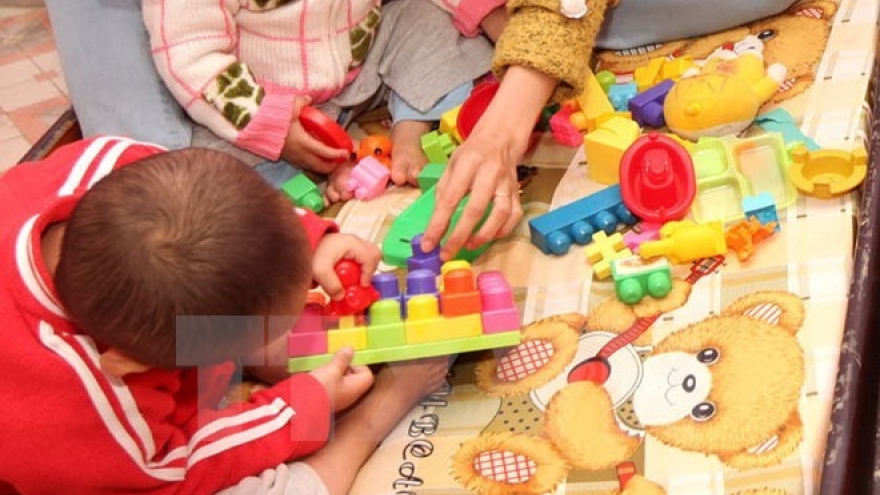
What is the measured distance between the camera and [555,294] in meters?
1.01

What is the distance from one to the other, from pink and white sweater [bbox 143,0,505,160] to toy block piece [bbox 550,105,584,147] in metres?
0.17

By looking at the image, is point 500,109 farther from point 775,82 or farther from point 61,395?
point 61,395

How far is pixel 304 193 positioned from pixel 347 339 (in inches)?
12.1

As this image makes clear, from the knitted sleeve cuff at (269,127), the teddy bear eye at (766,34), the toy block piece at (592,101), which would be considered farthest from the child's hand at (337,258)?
the teddy bear eye at (766,34)

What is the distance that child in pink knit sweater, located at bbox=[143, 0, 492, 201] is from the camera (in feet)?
3.83

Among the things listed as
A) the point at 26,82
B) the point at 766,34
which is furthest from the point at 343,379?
the point at 26,82

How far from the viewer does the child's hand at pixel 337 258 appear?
0.95 m

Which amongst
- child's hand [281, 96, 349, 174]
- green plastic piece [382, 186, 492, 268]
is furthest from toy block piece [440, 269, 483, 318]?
child's hand [281, 96, 349, 174]

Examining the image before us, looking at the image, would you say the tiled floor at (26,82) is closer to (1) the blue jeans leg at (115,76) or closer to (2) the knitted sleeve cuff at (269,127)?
(1) the blue jeans leg at (115,76)

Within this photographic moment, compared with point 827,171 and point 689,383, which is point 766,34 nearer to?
point 827,171

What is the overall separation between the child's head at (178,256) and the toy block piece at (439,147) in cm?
47

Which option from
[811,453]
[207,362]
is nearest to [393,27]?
[207,362]

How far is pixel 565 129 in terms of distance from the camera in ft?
3.89

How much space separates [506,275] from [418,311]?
0.50 feet
